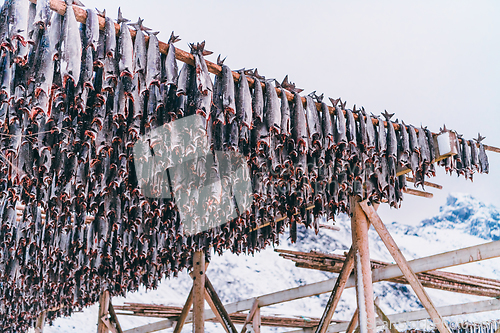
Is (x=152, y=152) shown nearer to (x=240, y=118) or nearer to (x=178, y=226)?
(x=240, y=118)

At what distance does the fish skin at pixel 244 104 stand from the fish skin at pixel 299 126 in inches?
16.2

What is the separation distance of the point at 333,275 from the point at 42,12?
75.4ft

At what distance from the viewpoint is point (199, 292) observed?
7.01 metres

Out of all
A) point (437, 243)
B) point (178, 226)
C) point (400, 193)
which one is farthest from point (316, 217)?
point (437, 243)

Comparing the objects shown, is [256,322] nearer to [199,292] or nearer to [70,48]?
[199,292]

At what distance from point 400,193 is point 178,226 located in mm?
2519

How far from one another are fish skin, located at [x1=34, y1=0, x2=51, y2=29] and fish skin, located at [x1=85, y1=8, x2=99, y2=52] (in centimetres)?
25

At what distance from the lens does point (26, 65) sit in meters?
2.80

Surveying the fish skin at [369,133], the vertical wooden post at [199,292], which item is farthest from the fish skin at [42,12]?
the vertical wooden post at [199,292]

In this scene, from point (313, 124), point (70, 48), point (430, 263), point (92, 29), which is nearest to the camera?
point (70, 48)

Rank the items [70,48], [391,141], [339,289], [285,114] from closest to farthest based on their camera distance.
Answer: [70,48] < [285,114] < [391,141] < [339,289]

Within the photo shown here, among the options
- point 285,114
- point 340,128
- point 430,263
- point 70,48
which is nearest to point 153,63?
point 70,48

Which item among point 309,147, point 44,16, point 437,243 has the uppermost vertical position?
point 437,243

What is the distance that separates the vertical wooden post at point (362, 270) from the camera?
477 centimetres
